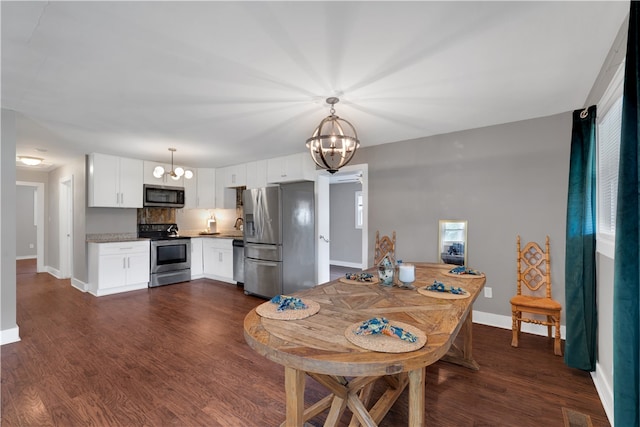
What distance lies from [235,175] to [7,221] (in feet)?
10.7

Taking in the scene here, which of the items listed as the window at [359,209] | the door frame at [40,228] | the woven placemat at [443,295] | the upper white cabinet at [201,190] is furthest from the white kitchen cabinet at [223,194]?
the woven placemat at [443,295]

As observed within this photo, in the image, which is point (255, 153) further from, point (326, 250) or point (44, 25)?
point (44, 25)

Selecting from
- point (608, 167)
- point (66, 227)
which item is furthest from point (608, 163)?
point (66, 227)

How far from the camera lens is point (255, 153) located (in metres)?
4.68

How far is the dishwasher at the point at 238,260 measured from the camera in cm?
518

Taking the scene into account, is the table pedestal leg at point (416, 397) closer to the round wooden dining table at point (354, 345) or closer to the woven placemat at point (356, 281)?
the round wooden dining table at point (354, 345)

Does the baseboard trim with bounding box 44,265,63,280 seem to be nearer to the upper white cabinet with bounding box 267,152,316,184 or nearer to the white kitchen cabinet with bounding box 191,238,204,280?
the white kitchen cabinet with bounding box 191,238,204,280

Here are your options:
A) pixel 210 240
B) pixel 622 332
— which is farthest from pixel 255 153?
pixel 622 332

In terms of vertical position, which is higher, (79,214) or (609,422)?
(79,214)

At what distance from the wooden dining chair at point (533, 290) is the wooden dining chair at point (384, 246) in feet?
4.72

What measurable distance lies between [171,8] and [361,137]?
2.70 metres

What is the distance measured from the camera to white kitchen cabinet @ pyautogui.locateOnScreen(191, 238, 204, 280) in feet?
18.7

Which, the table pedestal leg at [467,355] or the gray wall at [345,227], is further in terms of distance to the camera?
the gray wall at [345,227]

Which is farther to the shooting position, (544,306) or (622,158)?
(544,306)
